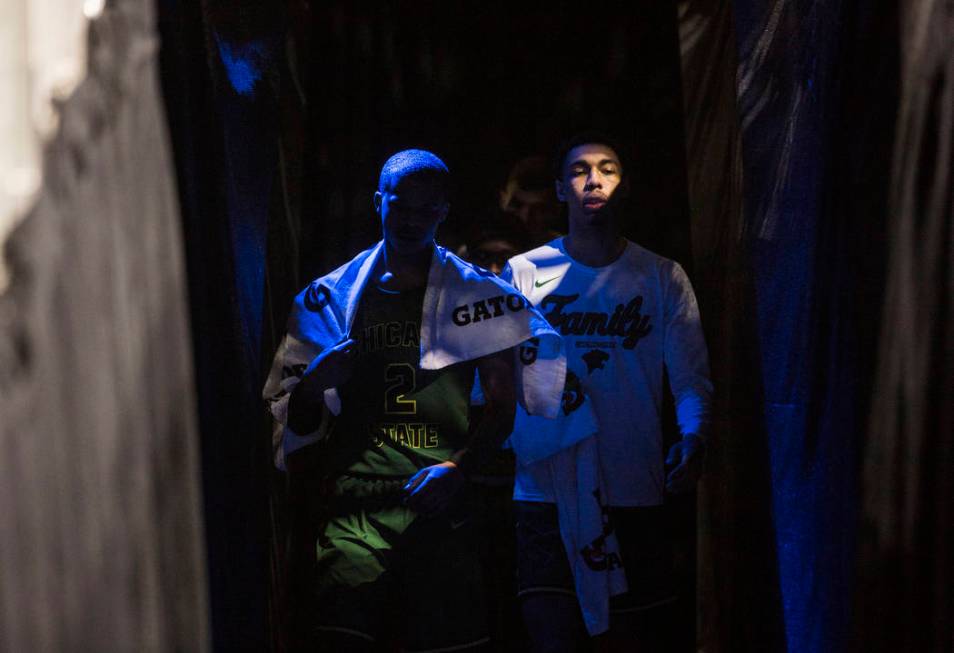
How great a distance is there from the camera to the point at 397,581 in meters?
2.57

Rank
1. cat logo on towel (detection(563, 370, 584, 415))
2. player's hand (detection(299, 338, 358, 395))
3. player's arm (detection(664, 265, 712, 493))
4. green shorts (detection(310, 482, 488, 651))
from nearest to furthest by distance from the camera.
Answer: green shorts (detection(310, 482, 488, 651)) → player's hand (detection(299, 338, 358, 395)) → player's arm (detection(664, 265, 712, 493)) → cat logo on towel (detection(563, 370, 584, 415))

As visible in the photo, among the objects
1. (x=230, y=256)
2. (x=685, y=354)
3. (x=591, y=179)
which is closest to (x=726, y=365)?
(x=685, y=354)

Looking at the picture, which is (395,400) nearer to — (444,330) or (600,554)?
(444,330)

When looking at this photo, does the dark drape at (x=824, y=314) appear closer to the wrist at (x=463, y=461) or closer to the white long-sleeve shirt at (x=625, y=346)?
the white long-sleeve shirt at (x=625, y=346)

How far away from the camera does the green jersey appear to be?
268 centimetres

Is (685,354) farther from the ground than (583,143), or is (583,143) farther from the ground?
(583,143)

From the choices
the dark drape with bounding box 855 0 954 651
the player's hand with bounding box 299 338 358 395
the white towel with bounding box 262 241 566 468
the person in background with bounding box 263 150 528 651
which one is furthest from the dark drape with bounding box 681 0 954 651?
the player's hand with bounding box 299 338 358 395

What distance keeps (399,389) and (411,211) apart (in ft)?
1.54

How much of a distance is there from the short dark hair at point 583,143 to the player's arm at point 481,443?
71cm

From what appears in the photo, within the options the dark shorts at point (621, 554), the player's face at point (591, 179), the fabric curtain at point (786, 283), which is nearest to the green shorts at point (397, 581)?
the dark shorts at point (621, 554)

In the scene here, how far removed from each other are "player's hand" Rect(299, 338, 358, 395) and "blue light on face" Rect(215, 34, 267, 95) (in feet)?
2.45

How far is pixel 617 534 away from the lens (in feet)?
9.89

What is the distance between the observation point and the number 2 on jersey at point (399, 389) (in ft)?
8.95

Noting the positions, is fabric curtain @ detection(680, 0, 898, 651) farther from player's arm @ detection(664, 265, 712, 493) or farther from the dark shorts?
the dark shorts
